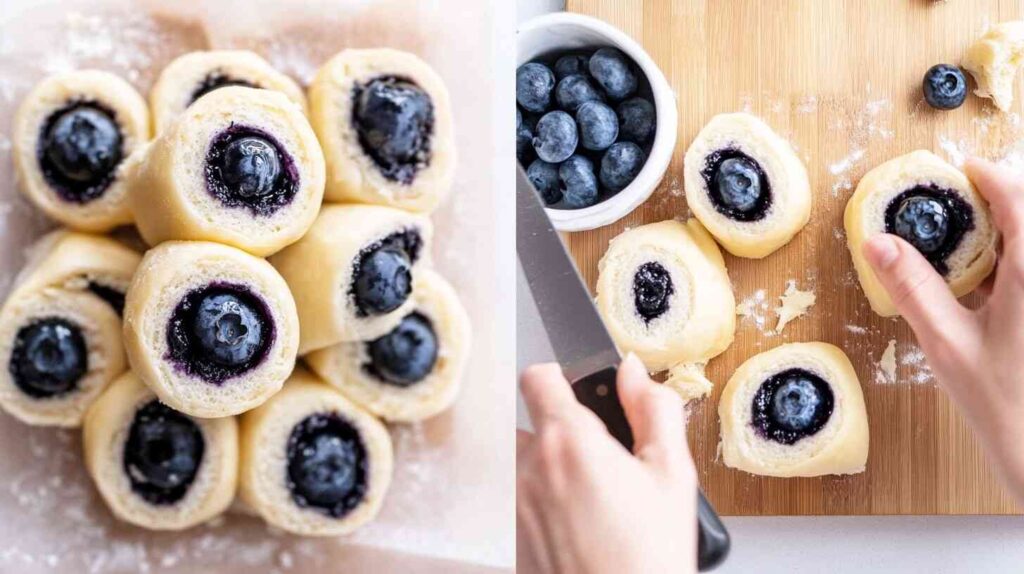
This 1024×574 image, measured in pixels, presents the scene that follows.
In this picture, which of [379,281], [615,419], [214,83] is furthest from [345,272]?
[615,419]

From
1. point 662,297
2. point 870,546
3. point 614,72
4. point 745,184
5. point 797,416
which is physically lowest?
point 870,546

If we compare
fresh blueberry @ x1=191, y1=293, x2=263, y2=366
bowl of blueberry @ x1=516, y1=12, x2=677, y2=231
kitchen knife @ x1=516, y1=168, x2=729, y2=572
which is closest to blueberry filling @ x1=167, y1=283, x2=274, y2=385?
fresh blueberry @ x1=191, y1=293, x2=263, y2=366

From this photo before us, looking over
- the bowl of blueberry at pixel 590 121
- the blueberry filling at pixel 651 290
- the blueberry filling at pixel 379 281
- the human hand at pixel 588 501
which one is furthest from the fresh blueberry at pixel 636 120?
the blueberry filling at pixel 379 281

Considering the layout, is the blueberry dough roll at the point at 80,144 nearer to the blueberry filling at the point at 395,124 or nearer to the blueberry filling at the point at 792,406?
the blueberry filling at the point at 395,124

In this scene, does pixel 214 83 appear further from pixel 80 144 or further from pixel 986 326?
pixel 986 326

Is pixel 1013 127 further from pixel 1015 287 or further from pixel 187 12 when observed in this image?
pixel 187 12

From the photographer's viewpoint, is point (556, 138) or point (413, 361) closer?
point (413, 361)
